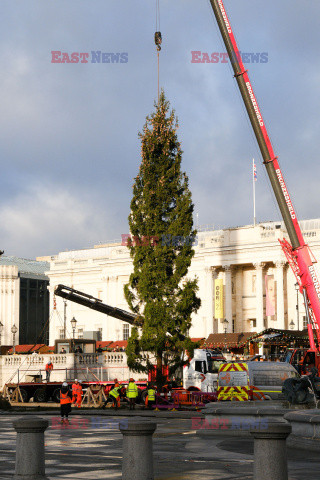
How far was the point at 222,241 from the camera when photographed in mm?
99812

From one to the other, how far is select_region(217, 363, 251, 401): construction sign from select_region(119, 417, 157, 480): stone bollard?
65.4 feet

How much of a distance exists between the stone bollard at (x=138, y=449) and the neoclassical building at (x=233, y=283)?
76653mm

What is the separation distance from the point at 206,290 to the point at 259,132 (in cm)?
5756

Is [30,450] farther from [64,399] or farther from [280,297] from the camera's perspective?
[280,297]

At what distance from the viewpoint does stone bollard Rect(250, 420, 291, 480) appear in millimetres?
10828

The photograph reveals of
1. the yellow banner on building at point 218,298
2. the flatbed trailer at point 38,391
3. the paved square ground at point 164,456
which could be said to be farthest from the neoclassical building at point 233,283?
the paved square ground at point 164,456

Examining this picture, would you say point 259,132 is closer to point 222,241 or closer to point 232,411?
point 232,411

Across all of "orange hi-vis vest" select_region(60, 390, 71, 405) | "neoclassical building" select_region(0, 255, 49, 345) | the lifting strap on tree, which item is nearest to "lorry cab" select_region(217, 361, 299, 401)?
"orange hi-vis vest" select_region(60, 390, 71, 405)

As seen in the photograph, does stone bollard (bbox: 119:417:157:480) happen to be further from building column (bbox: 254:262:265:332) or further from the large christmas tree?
building column (bbox: 254:262:265:332)

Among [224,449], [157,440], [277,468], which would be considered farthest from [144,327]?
[277,468]

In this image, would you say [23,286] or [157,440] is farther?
[23,286]

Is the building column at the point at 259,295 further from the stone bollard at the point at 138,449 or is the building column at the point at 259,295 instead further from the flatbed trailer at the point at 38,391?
the stone bollard at the point at 138,449

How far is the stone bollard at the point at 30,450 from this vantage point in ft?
42.5

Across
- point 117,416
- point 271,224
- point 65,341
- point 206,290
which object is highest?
point 271,224
